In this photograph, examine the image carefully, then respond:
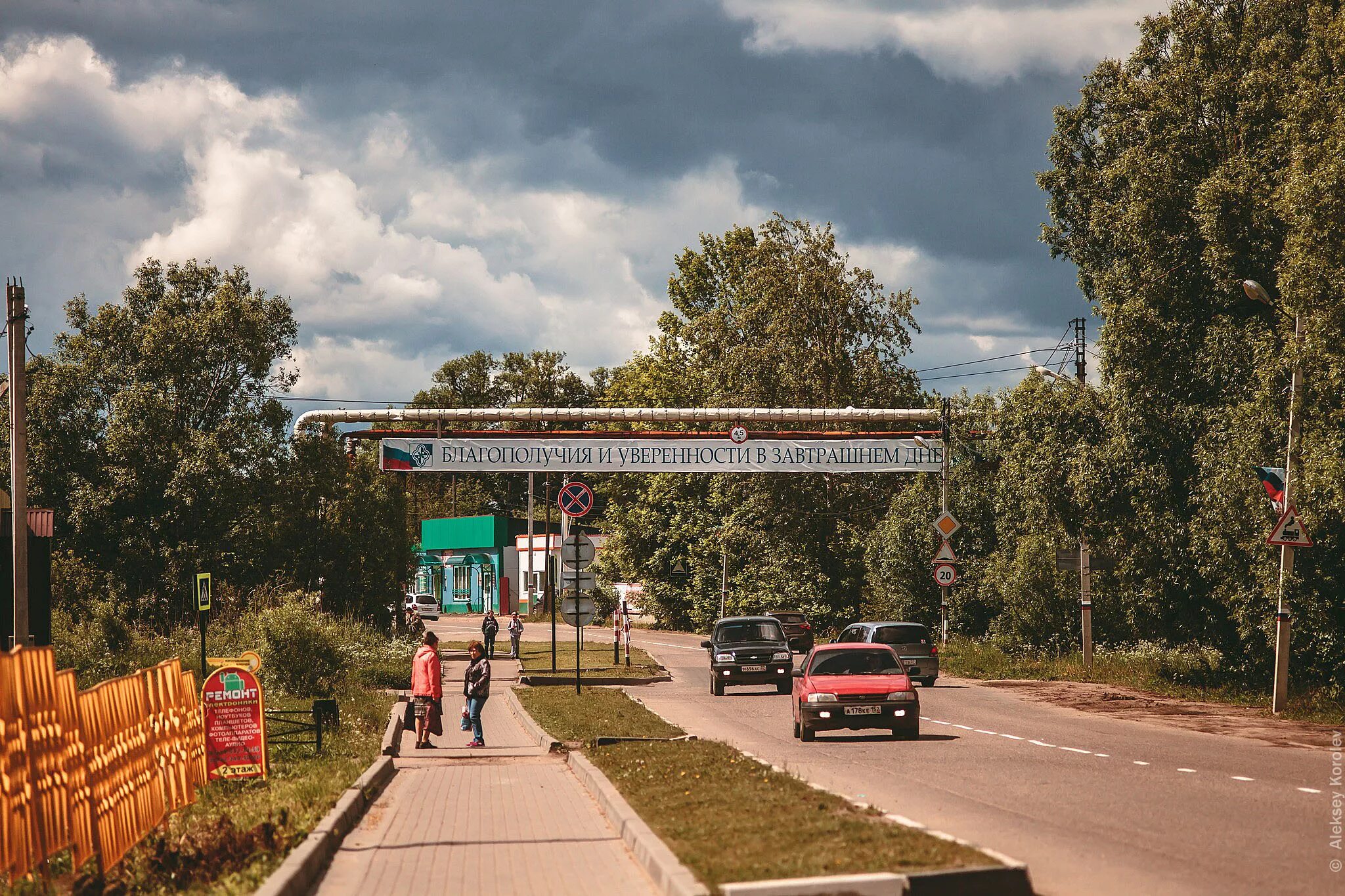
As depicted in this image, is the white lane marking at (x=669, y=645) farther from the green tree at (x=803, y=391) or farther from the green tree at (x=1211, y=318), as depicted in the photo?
the green tree at (x=1211, y=318)

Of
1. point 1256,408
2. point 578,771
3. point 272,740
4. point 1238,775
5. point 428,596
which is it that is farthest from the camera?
point 428,596

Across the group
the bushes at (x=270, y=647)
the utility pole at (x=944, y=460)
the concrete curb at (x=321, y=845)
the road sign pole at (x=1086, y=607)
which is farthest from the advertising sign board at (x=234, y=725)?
the utility pole at (x=944, y=460)

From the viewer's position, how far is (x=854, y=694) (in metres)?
18.7

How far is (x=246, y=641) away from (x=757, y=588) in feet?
94.5

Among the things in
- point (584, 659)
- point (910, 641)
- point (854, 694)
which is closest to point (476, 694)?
point (854, 694)

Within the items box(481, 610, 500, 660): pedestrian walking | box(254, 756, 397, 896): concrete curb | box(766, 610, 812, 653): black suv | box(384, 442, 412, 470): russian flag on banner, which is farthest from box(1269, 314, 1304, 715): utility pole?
box(481, 610, 500, 660): pedestrian walking

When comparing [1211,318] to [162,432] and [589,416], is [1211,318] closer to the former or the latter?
[589,416]

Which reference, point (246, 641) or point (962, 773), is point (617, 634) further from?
point (962, 773)

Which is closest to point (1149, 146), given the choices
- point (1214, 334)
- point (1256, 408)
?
point (1214, 334)

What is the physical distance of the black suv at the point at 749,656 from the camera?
28.8 meters

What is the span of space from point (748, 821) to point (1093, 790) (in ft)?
15.3

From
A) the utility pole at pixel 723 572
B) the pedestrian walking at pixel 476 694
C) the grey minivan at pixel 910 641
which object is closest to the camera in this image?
the pedestrian walking at pixel 476 694

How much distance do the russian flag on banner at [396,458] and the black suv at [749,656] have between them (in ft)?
33.0

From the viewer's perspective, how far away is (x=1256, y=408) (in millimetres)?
22281
